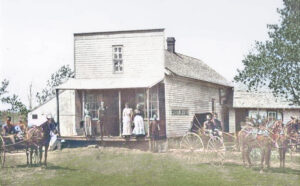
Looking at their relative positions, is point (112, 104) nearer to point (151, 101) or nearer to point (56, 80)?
point (151, 101)

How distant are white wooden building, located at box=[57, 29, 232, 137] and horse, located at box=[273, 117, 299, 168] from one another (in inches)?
41.3

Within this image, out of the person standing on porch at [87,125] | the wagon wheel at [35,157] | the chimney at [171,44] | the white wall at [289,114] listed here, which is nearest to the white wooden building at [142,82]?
the chimney at [171,44]

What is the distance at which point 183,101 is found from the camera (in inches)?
279

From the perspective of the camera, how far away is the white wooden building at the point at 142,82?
707cm

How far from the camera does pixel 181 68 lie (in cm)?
735

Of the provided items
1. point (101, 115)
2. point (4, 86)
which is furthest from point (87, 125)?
point (4, 86)

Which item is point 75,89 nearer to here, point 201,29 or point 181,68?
point 181,68

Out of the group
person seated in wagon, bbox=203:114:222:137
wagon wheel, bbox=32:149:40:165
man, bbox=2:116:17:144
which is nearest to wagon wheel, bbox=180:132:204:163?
person seated in wagon, bbox=203:114:222:137

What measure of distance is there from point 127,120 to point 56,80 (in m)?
1.76

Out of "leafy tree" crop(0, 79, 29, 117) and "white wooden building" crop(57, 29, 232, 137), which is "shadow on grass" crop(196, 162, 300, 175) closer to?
"white wooden building" crop(57, 29, 232, 137)

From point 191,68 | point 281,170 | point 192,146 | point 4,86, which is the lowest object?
point 281,170

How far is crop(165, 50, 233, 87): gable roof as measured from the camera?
7.14 meters

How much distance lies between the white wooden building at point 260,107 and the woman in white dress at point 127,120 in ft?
7.01

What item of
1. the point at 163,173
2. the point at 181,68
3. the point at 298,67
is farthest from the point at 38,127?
the point at 298,67
